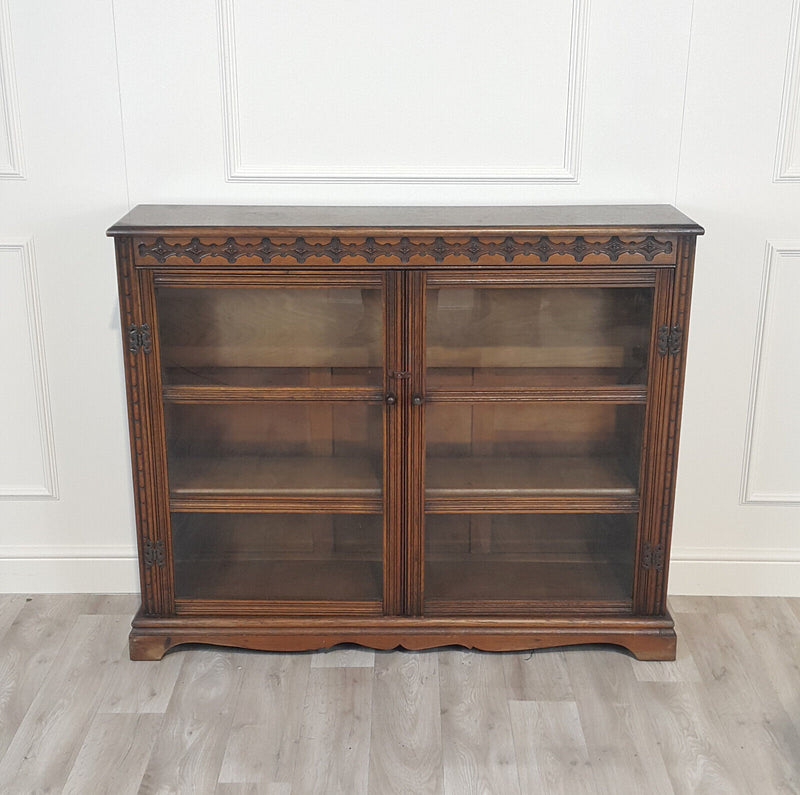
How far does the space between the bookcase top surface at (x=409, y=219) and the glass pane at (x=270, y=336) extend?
14cm

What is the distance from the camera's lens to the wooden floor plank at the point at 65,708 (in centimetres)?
199

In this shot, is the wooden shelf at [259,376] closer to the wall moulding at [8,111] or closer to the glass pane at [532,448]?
the glass pane at [532,448]

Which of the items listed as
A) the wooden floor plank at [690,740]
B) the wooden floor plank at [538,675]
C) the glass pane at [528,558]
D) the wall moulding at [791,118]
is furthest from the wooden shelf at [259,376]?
the wall moulding at [791,118]

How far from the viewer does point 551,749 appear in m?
2.06

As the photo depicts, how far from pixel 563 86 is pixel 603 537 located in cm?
99

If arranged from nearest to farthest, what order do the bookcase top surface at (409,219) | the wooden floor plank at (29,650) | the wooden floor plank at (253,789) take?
the wooden floor plank at (253,789) < the bookcase top surface at (409,219) < the wooden floor plank at (29,650)

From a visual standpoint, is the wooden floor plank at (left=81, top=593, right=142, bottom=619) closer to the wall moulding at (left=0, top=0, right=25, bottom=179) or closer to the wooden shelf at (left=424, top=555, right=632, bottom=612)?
the wooden shelf at (left=424, top=555, right=632, bottom=612)

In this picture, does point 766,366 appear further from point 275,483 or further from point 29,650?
point 29,650

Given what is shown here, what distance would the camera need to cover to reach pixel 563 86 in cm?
228

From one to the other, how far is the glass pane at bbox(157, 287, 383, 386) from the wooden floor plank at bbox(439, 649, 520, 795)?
0.66m

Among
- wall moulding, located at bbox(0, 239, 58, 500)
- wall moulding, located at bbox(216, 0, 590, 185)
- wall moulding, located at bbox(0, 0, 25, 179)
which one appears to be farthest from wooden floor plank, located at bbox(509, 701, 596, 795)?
wall moulding, located at bbox(0, 0, 25, 179)

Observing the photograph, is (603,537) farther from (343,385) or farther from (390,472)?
(343,385)

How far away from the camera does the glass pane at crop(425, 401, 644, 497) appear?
2.25m

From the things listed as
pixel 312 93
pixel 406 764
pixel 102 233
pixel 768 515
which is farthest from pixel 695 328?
pixel 102 233
